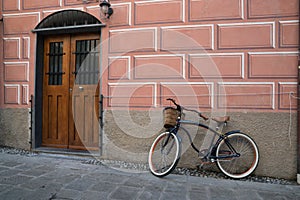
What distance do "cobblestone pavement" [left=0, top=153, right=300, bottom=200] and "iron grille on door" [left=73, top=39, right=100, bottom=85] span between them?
1.77 metres

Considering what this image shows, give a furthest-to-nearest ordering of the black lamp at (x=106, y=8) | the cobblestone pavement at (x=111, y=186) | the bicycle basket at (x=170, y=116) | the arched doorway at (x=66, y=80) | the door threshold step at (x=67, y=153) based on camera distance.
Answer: the arched doorway at (x=66, y=80), the door threshold step at (x=67, y=153), the black lamp at (x=106, y=8), the bicycle basket at (x=170, y=116), the cobblestone pavement at (x=111, y=186)

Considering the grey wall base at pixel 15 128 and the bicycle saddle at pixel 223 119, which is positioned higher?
the bicycle saddle at pixel 223 119

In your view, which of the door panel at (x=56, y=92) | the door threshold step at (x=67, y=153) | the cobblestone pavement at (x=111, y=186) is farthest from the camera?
the door panel at (x=56, y=92)

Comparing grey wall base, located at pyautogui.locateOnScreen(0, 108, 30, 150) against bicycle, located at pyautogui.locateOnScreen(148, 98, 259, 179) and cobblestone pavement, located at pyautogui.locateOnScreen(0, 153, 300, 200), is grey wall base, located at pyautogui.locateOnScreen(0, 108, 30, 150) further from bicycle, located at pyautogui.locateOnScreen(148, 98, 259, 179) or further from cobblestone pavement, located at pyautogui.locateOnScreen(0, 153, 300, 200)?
bicycle, located at pyautogui.locateOnScreen(148, 98, 259, 179)

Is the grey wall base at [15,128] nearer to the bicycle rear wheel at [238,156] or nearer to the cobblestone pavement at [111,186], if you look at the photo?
the cobblestone pavement at [111,186]

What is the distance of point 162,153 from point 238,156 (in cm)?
120

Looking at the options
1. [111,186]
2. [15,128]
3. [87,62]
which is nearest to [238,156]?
[111,186]

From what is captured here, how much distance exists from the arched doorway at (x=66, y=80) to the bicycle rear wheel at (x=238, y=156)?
7.96 ft

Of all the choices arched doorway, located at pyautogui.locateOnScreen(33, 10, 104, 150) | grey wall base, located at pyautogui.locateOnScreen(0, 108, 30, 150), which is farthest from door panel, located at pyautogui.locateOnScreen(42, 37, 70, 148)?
grey wall base, located at pyautogui.locateOnScreen(0, 108, 30, 150)

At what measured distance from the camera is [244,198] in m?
2.60

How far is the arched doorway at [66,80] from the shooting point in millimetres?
4285

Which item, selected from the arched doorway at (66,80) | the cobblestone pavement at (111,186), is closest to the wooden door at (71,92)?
the arched doorway at (66,80)

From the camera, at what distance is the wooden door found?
431 centimetres

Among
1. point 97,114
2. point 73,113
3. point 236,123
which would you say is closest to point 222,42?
point 236,123
